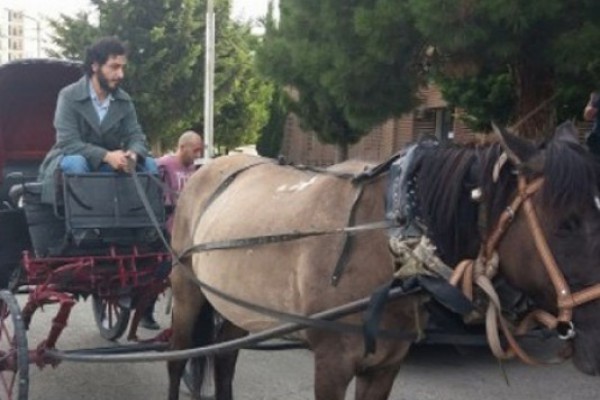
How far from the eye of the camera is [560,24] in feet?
20.3

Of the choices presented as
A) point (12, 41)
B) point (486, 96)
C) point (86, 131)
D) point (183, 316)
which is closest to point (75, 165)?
point (86, 131)

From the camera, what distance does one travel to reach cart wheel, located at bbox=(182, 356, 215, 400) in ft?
18.2

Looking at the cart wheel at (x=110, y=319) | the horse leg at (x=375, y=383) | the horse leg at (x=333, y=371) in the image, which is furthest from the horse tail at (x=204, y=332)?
the horse leg at (x=333, y=371)

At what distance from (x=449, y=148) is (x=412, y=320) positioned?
723 millimetres

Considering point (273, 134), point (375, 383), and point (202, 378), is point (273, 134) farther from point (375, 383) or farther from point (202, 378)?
point (375, 383)

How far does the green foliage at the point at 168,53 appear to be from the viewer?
2091 cm

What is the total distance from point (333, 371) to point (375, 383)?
0.45 metres

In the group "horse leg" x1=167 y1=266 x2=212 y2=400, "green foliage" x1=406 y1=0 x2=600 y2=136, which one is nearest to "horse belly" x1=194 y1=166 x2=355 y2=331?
"horse leg" x1=167 y1=266 x2=212 y2=400

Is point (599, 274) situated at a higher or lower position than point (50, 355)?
higher

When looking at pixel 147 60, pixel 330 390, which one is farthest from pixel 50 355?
pixel 147 60

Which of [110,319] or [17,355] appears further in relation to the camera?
[110,319]

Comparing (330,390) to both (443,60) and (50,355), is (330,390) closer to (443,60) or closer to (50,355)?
(50,355)

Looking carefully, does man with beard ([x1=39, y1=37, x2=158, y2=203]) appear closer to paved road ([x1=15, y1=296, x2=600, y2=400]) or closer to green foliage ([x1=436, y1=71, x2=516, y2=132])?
paved road ([x1=15, y1=296, x2=600, y2=400])

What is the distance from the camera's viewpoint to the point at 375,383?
12.9 ft
